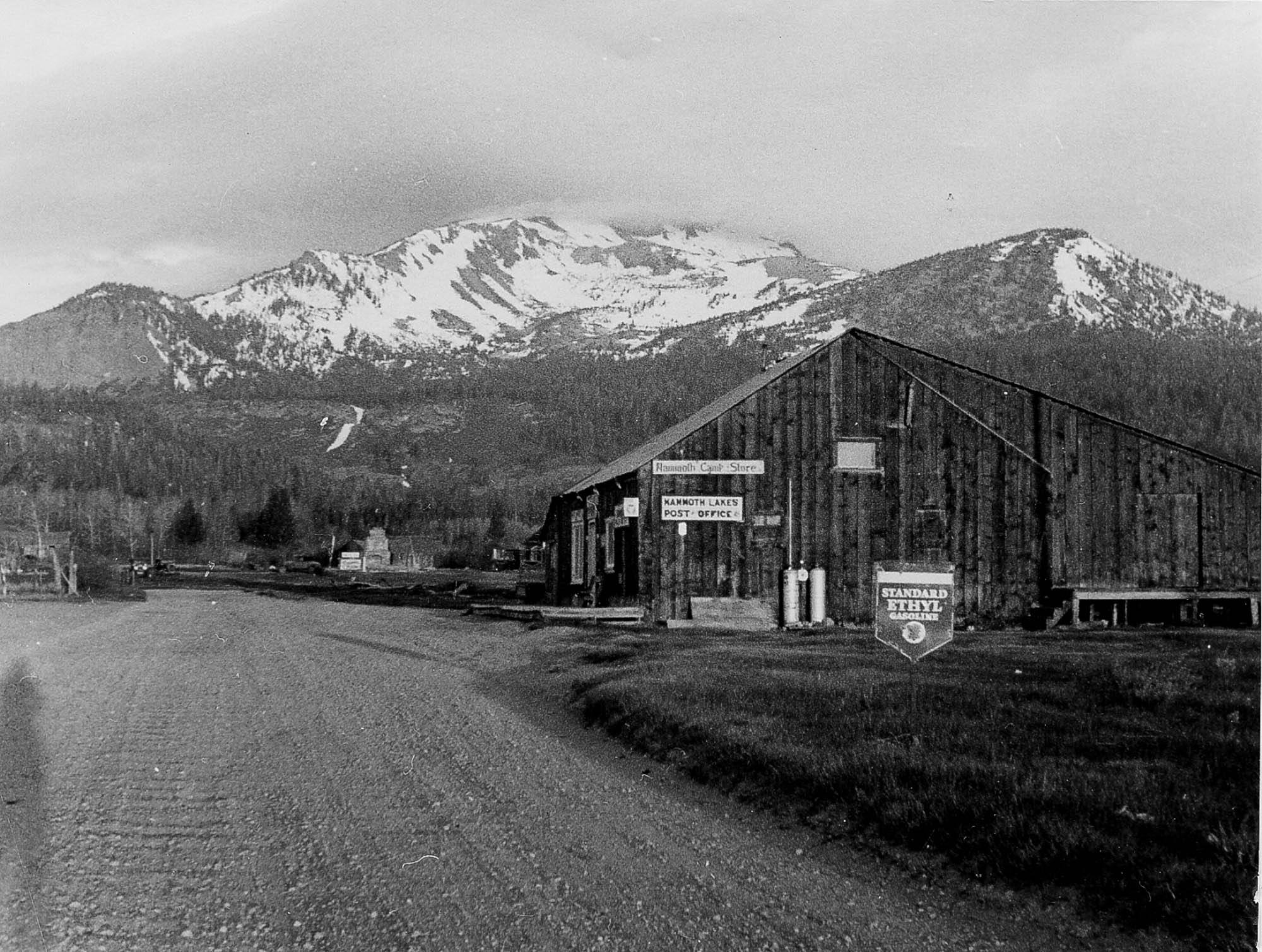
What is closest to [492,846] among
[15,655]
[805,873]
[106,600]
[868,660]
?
[805,873]

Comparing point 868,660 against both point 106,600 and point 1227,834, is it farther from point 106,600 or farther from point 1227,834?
point 106,600

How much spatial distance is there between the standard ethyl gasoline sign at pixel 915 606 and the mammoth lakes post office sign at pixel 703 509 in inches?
583

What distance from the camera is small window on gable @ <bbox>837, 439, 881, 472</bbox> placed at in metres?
25.5

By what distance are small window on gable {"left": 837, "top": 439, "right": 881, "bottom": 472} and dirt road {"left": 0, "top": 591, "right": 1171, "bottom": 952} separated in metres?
14.6

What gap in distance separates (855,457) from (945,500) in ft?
7.62

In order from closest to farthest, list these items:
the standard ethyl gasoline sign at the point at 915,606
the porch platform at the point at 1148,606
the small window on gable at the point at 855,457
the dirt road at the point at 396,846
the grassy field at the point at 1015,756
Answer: the dirt road at the point at 396,846, the grassy field at the point at 1015,756, the standard ethyl gasoline sign at the point at 915,606, the porch platform at the point at 1148,606, the small window on gable at the point at 855,457

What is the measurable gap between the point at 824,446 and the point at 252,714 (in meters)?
16.7

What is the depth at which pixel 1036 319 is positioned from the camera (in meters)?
185

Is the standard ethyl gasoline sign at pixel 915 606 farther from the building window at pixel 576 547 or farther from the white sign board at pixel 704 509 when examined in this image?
the building window at pixel 576 547

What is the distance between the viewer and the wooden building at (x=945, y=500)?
82.8 feet

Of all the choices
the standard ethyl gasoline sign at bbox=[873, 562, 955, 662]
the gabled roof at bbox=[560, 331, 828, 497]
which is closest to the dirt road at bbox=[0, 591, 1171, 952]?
the standard ethyl gasoline sign at bbox=[873, 562, 955, 662]

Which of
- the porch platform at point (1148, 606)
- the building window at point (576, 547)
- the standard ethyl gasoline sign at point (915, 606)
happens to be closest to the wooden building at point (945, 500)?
the porch platform at point (1148, 606)

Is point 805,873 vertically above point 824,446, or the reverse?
point 824,446

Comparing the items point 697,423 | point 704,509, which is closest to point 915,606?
point 704,509
